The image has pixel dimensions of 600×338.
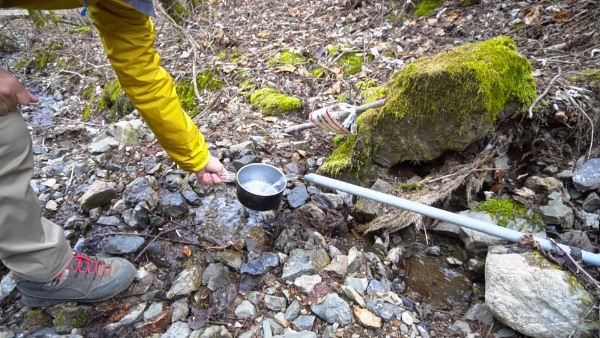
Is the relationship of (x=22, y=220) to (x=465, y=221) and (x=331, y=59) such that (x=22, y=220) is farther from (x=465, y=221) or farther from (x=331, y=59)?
(x=331, y=59)

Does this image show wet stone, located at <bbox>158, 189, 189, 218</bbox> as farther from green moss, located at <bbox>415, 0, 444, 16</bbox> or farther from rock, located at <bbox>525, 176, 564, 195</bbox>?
green moss, located at <bbox>415, 0, 444, 16</bbox>

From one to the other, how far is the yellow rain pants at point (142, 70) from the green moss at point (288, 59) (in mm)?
2940

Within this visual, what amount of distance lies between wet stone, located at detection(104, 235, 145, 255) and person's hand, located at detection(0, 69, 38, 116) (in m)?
1.22

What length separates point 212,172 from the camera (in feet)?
8.36

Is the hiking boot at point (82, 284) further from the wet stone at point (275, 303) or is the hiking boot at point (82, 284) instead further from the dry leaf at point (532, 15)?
the dry leaf at point (532, 15)

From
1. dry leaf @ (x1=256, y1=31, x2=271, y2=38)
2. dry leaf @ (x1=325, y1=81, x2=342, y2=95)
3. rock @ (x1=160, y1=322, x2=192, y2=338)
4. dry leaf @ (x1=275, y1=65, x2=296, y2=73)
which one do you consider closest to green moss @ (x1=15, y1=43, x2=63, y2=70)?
dry leaf @ (x1=256, y1=31, x2=271, y2=38)

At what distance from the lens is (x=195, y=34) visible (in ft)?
21.9

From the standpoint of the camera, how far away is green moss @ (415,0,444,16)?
5.31m

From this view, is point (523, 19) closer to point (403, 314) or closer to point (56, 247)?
point (403, 314)

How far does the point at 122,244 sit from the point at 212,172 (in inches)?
33.1

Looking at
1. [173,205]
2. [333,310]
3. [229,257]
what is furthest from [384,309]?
[173,205]

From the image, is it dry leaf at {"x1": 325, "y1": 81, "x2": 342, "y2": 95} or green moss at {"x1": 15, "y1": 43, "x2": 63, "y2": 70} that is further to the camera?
green moss at {"x1": 15, "y1": 43, "x2": 63, "y2": 70}

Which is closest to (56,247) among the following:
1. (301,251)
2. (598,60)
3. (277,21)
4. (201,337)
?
(201,337)

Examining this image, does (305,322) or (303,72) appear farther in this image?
(303,72)
